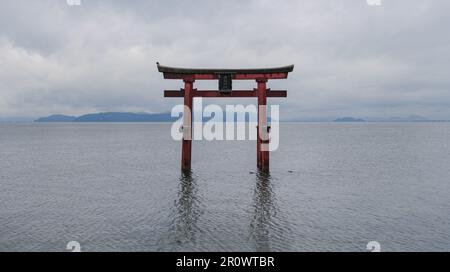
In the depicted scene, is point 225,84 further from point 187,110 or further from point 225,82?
point 187,110

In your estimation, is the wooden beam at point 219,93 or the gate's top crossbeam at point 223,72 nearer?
the gate's top crossbeam at point 223,72

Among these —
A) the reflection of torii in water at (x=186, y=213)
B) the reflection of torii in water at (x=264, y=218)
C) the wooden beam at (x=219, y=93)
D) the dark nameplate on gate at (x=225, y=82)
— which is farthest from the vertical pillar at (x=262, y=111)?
the reflection of torii in water at (x=186, y=213)

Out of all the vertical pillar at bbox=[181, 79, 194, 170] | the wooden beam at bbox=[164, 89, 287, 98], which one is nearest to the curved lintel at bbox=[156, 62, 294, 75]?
the vertical pillar at bbox=[181, 79, 194, 170]

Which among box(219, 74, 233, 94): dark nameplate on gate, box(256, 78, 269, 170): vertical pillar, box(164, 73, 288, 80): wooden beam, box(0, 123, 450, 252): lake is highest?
box(164, 73, 288, 80): wooden beam

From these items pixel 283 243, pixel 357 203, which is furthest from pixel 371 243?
pixel 357 203

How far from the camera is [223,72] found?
18.5 m

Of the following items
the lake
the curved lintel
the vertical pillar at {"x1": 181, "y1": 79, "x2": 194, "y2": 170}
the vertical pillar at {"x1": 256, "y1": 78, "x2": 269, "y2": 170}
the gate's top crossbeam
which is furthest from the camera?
the vertical pillar at {"x1": 256, "y1": 78, "x2": 269, "y2": 170}

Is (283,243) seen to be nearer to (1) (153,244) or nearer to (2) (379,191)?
(1) (153,244)

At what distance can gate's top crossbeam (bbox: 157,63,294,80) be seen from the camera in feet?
60.1

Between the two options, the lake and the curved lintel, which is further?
the curved lintel

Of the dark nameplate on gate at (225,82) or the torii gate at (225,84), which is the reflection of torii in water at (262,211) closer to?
the torii gate at (225,84)

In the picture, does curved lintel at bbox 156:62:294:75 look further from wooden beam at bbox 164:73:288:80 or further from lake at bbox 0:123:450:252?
lake at bbox 0:123:450:252

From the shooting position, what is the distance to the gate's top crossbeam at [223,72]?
18.3m

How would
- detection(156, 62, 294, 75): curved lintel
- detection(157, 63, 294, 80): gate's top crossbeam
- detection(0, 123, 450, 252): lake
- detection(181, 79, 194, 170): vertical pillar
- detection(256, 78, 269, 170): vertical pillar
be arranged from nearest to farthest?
detection(0, 123, 450, 252): lake → detection(156, 62, 294, 75): curved lintel → detection(157, 63, 294, 80): gate's top crossbeam → detection(181, 79, 194, 170): vertical pillar → detection(256, 78, 269, 170): vertical pillar
